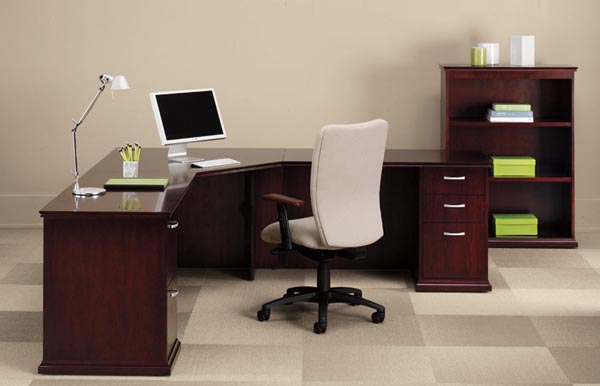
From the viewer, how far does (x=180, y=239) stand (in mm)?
6484

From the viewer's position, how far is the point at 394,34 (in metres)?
7.56

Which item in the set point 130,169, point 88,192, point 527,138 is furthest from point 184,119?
point 527,138

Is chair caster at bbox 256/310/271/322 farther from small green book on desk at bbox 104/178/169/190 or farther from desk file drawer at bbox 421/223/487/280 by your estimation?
desk file drawer at bbox 421/223/487/280

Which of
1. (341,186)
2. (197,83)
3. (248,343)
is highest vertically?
(197,83)

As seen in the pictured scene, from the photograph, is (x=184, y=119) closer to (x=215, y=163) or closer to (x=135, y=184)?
(x=215, y=163)

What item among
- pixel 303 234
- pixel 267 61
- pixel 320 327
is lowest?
pixel 320 327

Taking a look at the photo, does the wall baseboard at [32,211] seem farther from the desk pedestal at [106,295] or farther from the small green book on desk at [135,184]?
the desk pedestal at [106,295]

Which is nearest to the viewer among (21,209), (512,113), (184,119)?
(184,119)

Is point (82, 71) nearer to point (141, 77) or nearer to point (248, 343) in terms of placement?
point (141, 77)

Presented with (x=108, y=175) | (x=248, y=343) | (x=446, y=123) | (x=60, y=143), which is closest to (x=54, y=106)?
(x=60, y=143)

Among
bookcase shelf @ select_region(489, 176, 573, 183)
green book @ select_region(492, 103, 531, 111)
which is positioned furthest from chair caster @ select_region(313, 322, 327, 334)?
green book @ select_region(492, 103, 531, 111)

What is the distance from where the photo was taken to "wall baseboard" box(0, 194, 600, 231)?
7.76 metres

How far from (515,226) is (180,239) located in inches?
91.0

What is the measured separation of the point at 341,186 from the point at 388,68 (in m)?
2.62
